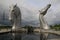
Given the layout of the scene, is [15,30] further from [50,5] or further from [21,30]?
[50,5]

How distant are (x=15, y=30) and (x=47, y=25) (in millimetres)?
4780

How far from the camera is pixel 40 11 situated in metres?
20.4

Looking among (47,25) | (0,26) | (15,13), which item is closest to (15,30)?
(15,13)

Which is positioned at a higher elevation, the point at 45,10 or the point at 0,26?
the point at 45,10

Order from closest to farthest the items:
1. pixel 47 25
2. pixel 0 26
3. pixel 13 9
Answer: pixel 13 9 → pixel 47 25 → pixel 0 26

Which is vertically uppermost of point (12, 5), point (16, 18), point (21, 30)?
point (12, 5)

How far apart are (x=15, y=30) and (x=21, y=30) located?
585 millimetres

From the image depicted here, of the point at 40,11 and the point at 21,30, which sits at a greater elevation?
the point at 40,11

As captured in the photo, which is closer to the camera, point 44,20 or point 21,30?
point 21,30

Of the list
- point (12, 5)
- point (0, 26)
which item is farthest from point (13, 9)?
point (0, 26)

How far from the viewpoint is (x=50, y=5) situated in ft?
66.1

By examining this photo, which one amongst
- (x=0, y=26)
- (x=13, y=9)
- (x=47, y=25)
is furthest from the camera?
(x=0, y=26)

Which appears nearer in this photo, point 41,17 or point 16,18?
point 16,18

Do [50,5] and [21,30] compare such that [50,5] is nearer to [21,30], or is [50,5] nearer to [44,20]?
[44,20]
